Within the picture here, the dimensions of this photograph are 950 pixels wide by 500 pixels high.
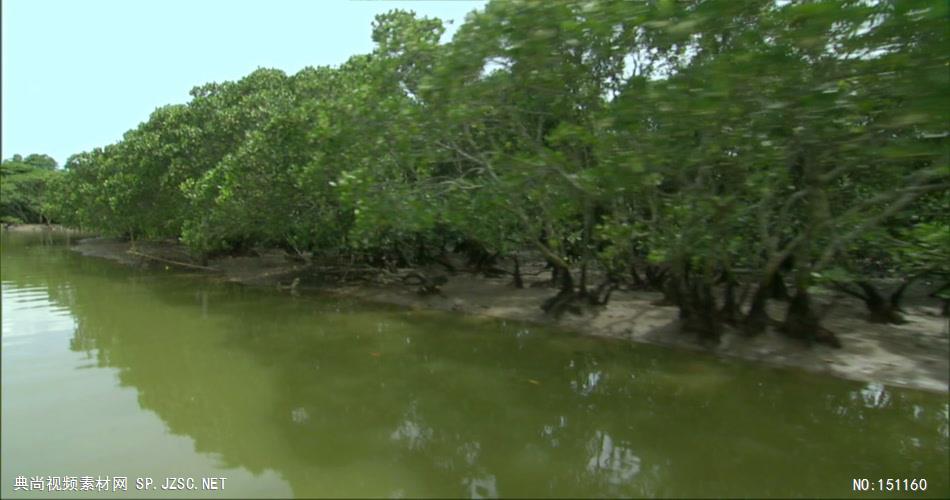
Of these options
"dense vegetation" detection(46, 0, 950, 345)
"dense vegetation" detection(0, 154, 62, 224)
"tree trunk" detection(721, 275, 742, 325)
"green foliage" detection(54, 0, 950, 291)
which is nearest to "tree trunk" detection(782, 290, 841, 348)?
"dense vegetation" detection(46, 0, 950, 345)

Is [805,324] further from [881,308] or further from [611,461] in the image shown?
[611,461]

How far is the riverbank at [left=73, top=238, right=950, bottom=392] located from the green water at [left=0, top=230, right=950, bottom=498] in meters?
0.46

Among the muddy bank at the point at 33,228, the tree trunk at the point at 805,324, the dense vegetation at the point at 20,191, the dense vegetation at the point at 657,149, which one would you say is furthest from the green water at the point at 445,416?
the dense vegetation at the point at 20,191

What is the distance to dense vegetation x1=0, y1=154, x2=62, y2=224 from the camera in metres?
45.8

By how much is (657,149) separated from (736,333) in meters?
4.20

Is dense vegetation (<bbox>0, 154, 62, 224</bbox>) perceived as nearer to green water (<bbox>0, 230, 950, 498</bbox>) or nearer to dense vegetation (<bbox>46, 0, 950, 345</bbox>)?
dense vegetation (<bbox>46, 0, 950, 345</bbox>)

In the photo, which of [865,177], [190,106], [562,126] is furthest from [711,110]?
[190,106]

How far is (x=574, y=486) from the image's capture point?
421 cm

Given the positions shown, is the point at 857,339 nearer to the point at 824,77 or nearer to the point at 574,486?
the point at 824,77

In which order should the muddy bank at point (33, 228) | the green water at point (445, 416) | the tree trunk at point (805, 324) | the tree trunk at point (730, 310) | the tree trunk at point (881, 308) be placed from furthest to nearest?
the muddy bank at point (33, 228) < the tree trunk at point (881, 308) < the tree trunk at point (730, 310) < the tree trunk at point (805, 324) < the green water at point (445, 416)

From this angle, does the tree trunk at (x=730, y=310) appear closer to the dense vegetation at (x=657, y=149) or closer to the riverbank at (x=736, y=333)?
the dense vegetation at (x=657, y=149)

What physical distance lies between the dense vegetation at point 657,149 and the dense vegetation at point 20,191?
145 ft

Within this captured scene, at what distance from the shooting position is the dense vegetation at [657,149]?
15.2 feet

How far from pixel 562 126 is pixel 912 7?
331 centimetres
